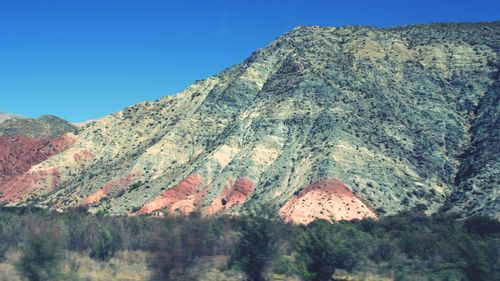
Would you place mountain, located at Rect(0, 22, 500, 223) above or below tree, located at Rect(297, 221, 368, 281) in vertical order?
above

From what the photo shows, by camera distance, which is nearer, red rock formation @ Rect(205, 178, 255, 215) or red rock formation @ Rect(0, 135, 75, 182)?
red rock formation @ Rect(205, 178, 255, 215)

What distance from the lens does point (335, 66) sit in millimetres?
118188

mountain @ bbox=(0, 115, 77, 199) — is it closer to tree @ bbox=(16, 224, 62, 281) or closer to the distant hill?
the distant hill

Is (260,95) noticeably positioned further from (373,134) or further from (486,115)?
(486,115)

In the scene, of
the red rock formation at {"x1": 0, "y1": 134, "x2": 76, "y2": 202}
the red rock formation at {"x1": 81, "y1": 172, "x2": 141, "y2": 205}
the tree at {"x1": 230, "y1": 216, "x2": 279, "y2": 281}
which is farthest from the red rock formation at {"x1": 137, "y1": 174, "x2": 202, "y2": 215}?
the tree at {"x1": 230, "y1": 216, "x2": 279, "y2": 281}

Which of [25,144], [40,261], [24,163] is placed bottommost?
[40,261]

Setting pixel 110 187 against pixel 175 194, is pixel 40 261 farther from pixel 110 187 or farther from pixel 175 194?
pixel 110 187

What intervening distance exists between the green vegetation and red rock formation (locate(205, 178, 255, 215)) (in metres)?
32.8

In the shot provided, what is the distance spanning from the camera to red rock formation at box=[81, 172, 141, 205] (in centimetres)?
10612

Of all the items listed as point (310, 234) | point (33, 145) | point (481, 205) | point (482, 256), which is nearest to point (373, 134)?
point (481, 205)

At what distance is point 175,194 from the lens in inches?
3839

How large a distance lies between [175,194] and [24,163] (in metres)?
66.0

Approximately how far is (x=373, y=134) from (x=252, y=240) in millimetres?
70307

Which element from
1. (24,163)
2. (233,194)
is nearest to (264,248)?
(233,194)
